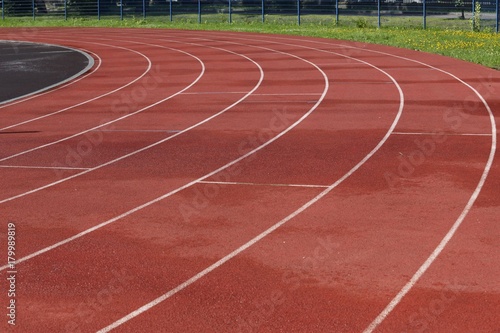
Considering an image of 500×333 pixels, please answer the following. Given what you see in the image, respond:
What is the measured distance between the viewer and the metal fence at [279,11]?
1581 inches

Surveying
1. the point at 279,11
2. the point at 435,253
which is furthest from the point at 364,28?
the point at 435,253

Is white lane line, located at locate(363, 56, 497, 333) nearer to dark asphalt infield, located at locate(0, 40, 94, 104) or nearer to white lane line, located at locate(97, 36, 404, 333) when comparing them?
white lane line, located at locate(97, 36, 404, 333)

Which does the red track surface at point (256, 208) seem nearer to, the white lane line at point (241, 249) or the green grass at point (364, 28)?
the white lane line at point (241, 249)

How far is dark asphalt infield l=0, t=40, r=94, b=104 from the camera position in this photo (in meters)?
20.3

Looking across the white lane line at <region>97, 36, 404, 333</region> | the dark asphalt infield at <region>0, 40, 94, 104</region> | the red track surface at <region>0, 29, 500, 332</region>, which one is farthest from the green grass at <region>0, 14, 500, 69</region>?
the white lane line at <region>97, 36, 404, 333</region>

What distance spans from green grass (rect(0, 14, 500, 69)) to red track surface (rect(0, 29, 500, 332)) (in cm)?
690

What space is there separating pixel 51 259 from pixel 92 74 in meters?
15.1

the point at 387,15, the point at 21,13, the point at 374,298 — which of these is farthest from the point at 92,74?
the point at 21,13

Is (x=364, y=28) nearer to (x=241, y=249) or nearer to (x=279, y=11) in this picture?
(x=279, y=11)

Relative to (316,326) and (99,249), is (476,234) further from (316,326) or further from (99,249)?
(99,249)

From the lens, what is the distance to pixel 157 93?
18953 mm

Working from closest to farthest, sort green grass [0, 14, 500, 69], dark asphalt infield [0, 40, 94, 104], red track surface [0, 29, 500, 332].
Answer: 1. red track surface [0, 29, 500, 332]
2. dark asphalt infield [0, 40, 94, 104]
3. green grass [0, 14, 500, 69]

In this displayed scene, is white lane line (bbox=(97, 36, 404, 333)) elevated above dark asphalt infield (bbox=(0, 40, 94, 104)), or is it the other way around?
dark asphalt infield (bbox=(0, 40, 94, 104))

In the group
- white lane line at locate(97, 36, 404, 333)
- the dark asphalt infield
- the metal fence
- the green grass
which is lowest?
white lane line at locate(97, 36, 404, 333)
